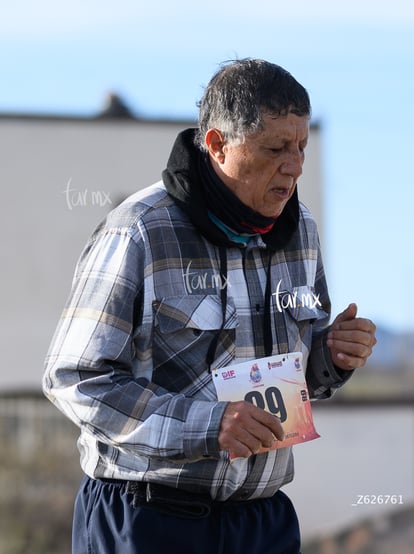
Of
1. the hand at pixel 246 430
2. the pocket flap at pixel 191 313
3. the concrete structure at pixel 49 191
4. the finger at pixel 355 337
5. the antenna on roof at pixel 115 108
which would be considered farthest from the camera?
the antenna on roof at pixel 115 108

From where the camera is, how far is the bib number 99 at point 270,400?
247 cm

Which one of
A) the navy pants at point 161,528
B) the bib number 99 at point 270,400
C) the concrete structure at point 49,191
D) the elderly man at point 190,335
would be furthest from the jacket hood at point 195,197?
the concrete structure at point 49,191

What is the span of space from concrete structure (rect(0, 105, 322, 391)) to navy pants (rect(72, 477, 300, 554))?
556 cm

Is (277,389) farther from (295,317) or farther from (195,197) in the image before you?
(195,197)

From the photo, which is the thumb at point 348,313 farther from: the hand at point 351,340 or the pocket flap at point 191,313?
the pocket flap at point 191,313

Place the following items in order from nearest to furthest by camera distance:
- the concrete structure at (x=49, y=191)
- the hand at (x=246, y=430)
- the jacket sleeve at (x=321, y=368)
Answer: the hand at (x=246, y=430)
the jacket sleeve at (x=321, y=368)
the concrete structure at (x=49, y=191)

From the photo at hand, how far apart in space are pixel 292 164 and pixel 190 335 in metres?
0.47

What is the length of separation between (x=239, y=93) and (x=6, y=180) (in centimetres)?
821

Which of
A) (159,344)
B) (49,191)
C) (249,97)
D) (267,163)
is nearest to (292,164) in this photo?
(267,163)

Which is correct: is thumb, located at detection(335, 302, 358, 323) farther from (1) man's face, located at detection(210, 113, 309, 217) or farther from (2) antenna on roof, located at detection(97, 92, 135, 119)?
(2) antenna on roof, located at detection(97, 92, 135, 119)

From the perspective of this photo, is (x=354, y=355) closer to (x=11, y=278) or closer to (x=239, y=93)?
(x=239, y=93)

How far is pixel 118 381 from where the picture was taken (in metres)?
2.35

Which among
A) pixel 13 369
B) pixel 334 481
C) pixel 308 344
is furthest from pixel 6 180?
pixel 308 344

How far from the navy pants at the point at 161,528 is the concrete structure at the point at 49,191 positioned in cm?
556
